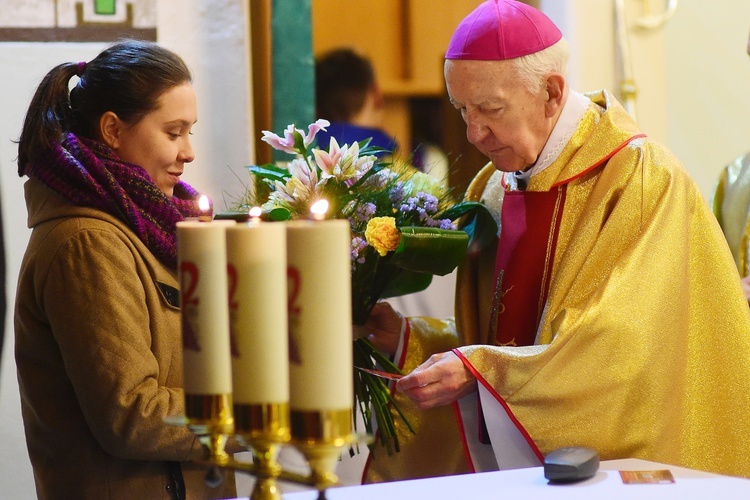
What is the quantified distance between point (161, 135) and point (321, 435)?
1.30 meters

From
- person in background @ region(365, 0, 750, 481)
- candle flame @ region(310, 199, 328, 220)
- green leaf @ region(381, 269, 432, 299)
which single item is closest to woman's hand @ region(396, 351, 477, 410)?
person in background @ region(365, 0, 750, 481)

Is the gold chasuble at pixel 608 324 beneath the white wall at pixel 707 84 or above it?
beneath

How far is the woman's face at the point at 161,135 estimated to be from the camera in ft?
7.03

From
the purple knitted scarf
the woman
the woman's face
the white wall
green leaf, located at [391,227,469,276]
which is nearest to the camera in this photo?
the woman

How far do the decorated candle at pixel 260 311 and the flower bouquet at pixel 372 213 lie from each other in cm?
105

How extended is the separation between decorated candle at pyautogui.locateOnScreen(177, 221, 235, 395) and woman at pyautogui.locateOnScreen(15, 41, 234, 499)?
858 millimetres

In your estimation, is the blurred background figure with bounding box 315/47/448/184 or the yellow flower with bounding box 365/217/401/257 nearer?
the yellow flower with bounding box 365/217/401/257

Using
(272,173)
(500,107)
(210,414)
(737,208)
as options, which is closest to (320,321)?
(210,414)

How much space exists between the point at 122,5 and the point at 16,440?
154 cm

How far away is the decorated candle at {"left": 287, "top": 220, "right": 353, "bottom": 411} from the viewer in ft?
3.28

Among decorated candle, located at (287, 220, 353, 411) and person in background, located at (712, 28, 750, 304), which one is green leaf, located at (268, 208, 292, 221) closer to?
decorated candle, located at (287, 220, 353, 411)

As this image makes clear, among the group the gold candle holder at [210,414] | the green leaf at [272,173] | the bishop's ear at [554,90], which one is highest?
the bishop's ear at [554,90]

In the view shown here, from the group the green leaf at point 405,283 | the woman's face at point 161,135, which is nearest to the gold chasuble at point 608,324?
the green leaf at point 405,283

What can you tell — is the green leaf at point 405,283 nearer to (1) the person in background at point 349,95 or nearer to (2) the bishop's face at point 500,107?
(2) the bishop's face at point 500,107
